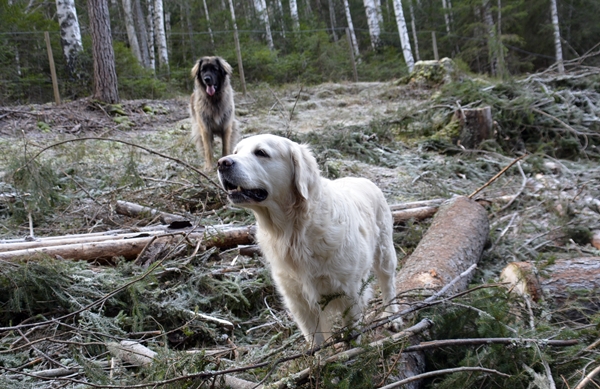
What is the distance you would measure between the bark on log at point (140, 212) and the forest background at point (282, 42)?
933cm

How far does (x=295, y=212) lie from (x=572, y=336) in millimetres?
1863

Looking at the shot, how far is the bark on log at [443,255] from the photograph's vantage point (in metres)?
3.32

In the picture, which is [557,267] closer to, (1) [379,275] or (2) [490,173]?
(1) [379,275]

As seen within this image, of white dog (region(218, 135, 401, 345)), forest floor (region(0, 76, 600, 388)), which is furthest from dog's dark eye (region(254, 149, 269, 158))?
forest floor (region(0, 76, 600, 388))

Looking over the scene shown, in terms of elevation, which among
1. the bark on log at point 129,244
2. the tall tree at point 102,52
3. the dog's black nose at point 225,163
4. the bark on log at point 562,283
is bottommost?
the bark on log at point 562,283

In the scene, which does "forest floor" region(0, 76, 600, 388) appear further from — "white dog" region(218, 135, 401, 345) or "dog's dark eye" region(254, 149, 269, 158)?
"dog's dark eye" region(254, 149, 269, 158)

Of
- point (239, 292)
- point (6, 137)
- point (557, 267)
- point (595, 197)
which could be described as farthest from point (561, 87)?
point (6, 137)

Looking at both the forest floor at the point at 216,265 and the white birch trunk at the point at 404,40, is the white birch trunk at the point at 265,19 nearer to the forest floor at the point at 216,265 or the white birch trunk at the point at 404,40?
the white birch trunk at the point at 404,40

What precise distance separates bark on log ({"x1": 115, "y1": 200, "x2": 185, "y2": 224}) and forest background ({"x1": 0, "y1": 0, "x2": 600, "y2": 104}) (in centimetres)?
933

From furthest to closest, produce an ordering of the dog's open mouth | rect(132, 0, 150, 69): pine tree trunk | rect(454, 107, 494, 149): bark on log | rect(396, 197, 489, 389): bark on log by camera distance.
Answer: rect(132, 0, 150, 69): pine tree trunk < rect(454, 107, 494, 149): bark on log < rect(396, 197, 489, 389): bark on log < the dog's open mouth

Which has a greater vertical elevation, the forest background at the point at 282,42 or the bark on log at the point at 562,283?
the forest background at the point at 282,42

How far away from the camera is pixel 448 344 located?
2820 millimetres

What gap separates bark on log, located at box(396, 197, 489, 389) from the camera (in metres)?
3.32

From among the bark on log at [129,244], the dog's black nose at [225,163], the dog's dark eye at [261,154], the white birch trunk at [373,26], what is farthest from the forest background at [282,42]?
the dog's black nose at [225,163]
